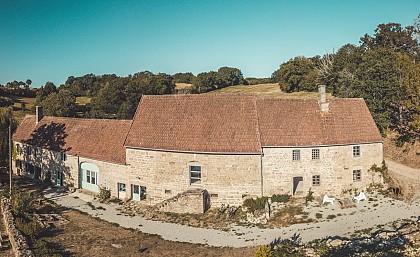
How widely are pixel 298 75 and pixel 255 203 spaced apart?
59.8 m

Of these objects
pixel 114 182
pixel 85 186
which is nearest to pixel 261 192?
pixel 114 182

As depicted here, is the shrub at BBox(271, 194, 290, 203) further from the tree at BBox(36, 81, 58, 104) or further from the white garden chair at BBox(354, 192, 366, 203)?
the tree at BBox(36, 81, 58, 104)

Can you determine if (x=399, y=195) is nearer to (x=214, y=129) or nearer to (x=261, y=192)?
(x=261, y=192)

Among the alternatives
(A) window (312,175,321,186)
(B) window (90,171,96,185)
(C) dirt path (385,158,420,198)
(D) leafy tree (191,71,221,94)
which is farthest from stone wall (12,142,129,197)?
(D) leafy tree (191,71,221,94)

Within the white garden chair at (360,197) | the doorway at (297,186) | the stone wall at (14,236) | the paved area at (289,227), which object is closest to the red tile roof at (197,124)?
the doorway at (297,186)

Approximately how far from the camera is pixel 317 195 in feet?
96.5

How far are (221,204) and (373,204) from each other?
12.5m

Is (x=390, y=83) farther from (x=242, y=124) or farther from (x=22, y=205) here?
(x=22, y=205)

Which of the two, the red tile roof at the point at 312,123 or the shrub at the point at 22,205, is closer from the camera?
the shrub at the point at 22,205

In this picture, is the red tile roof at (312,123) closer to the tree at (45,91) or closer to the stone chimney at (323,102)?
the stone chimney at (323,102)

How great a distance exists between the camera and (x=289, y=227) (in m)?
24.1

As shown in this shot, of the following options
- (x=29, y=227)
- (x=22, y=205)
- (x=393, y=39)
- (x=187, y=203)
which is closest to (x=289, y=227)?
(x=187, y=203)

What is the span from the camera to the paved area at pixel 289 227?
22.5 metres

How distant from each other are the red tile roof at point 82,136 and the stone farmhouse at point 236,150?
0.23 meters
